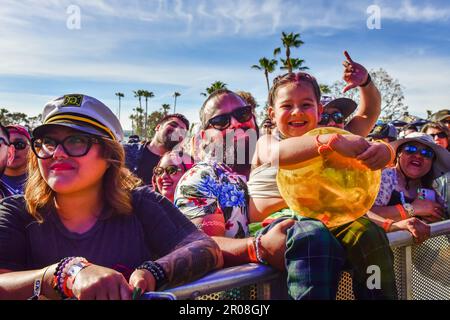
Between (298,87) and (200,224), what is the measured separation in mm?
1075

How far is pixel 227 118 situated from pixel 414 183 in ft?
6.01

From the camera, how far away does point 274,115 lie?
2945mm

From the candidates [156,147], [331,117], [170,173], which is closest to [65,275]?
[170,173]

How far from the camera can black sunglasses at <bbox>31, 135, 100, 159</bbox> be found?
6.38 feet

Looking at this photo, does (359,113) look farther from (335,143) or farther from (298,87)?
(335,143)

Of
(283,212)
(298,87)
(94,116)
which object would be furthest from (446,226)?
(94,116)

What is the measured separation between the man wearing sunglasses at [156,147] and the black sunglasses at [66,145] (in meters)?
3.35

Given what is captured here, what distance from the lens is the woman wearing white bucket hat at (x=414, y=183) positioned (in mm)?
3367

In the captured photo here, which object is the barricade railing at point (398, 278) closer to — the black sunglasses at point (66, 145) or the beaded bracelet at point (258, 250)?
the beaded bracelet at point (258, 250)

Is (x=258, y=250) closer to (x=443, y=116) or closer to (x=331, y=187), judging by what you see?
(x=331, y=187)

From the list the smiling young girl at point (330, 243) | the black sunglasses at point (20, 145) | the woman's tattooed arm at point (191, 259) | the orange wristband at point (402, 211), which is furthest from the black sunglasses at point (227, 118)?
the black sunglasses at point (20, 145)

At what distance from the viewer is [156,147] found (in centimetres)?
561

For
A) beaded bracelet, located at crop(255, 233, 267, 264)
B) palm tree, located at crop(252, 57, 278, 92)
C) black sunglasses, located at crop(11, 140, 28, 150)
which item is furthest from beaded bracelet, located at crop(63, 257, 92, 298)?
palm tree, located at crop(252, 57, 278, 92)
